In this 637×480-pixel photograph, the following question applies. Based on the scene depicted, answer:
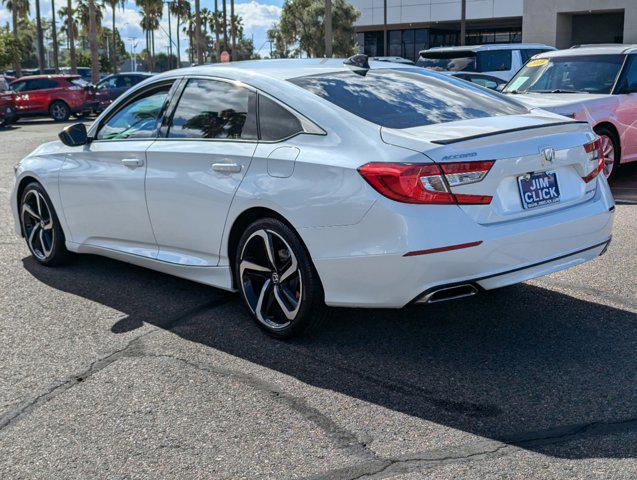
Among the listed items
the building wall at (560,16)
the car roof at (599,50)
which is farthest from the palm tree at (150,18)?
the car roof at (599,50)

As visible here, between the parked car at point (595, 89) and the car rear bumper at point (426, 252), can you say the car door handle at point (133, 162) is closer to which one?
the car rear bumper at point (426, 252)

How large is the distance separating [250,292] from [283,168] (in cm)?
86

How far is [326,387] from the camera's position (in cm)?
415

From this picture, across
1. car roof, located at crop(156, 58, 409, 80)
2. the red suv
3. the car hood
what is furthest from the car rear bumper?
the red suv

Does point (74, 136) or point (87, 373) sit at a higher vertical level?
point (74, 136)

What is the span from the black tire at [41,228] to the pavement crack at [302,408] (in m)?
2.30

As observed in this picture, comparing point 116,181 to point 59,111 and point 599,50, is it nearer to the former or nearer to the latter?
point 599,50

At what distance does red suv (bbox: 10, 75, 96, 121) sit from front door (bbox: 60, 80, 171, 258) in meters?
23.7

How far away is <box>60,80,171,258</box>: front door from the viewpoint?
5.59 meters

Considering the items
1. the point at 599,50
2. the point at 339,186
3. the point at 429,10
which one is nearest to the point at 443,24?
the point at 429,10

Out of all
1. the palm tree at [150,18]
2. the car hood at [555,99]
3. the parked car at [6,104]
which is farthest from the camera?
the palm tree at [150,18]

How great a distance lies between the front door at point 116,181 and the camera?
5.59 metres

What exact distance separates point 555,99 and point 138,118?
5537mm

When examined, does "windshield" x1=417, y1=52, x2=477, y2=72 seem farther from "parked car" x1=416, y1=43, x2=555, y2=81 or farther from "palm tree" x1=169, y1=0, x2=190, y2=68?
"palm tree" x1=169, y1=0, x2=190, y2=68
